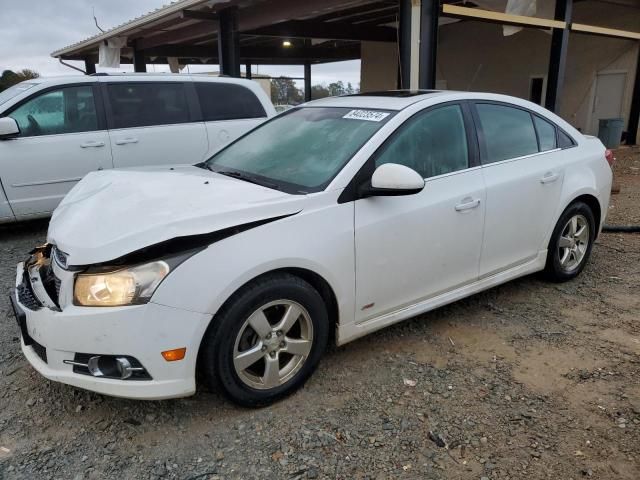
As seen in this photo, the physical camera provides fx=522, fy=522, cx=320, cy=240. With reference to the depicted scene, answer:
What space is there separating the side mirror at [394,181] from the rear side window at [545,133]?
1.74 m

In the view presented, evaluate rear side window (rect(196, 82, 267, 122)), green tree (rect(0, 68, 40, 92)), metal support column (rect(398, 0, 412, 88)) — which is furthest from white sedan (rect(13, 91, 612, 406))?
green tree (rect(0, 68, 40, 92))

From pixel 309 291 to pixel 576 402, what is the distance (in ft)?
5.17

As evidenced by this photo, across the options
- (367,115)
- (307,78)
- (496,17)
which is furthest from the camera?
(307,78)

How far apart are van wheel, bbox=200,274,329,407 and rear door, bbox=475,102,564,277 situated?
1473 mm

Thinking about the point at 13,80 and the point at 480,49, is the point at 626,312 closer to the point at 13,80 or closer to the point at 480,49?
the point at 480,49

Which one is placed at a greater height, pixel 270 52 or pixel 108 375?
pixel 270 52

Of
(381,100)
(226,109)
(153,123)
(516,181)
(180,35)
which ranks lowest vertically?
(516,181)

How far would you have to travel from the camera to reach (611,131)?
12.5 metres

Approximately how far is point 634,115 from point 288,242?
43.6 feet

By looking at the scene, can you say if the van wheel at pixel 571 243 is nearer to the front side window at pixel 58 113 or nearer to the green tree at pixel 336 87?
the front side window at pixel 58 113

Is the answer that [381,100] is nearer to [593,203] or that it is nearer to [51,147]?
[593,203]

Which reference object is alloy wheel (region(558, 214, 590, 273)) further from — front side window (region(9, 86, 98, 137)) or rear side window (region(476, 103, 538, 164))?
front side window (region(9, 86, 98, 137))

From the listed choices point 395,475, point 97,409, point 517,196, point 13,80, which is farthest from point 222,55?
point 13,80

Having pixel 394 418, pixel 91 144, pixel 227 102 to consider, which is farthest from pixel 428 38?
pixel 394 418
